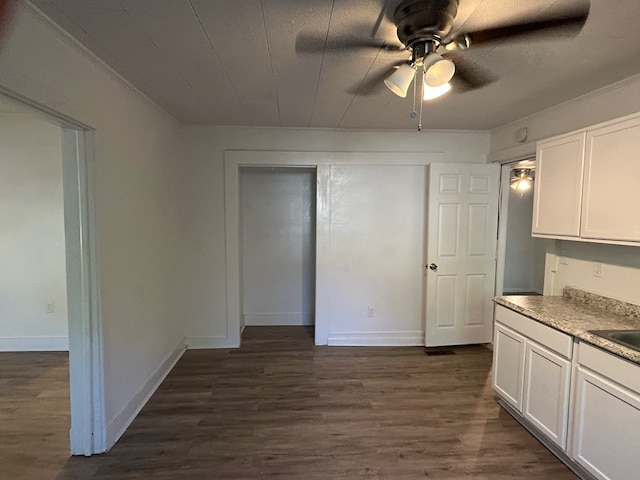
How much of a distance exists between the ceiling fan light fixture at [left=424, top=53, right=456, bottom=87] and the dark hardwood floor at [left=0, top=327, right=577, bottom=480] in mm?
2243

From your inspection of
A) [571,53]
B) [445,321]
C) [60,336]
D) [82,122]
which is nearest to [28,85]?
[82,122]

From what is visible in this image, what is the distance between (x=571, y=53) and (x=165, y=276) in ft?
11.8

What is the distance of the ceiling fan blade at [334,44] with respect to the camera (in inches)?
73.2

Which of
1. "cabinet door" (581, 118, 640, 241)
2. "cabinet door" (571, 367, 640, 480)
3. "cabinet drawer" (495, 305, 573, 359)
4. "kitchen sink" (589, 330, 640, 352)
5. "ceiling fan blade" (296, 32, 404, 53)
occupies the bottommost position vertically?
"cabinet door" (571, 367, 640, 480)

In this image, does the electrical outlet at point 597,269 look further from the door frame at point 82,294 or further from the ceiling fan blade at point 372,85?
the door frame at point 82,294

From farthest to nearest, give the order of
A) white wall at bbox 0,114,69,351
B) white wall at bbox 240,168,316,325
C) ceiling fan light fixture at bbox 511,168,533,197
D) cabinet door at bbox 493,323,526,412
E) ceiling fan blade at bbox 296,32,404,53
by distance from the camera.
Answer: ceiling fan light fixture at bbox 511,168,533,197
white wall at bbox 240,168,316,325
white wall at bbox 0,114,69,351
cabinet door at bbox 493,323,526,412
ceiling fan blade at bbox 296,32,404,53

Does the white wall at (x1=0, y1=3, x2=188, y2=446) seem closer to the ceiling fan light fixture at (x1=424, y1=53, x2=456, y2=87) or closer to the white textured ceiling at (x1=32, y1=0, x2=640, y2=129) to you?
the white textured ceiling at (x1=32, y1=0, x2=640, y2=129)

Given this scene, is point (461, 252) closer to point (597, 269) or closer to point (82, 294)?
point (597, 269)

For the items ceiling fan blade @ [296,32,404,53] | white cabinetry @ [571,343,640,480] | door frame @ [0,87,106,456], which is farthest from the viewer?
door frame @ [0,87,106,456]

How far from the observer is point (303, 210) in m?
4.95

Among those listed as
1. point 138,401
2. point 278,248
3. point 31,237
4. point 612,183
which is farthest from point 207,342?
point 612,183

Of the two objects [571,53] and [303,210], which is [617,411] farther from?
[303,210]

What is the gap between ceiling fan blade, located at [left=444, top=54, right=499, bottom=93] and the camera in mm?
2152

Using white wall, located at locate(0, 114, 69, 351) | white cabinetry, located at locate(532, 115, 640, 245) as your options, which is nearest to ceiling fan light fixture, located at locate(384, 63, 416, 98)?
white cabinetry, located at locate(532, 115, 640, 245)
